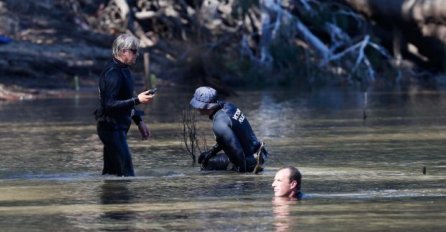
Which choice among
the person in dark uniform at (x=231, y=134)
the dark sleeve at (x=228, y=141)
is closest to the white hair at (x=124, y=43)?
the person in dark uniform at (x=231, y=134)

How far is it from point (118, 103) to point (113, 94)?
5.0 inches

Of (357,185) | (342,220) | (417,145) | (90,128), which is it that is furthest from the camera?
(90,128)

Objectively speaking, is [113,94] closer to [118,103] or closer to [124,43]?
[118,103]

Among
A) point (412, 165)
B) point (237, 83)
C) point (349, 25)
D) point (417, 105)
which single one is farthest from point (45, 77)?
point (412, 165)

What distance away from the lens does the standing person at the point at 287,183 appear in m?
13.4

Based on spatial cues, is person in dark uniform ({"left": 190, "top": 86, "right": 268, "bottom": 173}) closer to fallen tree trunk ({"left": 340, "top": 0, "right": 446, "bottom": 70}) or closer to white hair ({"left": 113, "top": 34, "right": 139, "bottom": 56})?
white hair ({"left": 113, "top": 34, "right": 139, "bottom": 56})

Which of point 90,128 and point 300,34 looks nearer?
point 90,128

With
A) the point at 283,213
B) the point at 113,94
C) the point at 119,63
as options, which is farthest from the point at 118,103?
the point at 283,213

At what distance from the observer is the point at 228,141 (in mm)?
16266

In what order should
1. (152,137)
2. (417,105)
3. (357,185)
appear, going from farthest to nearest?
(417,105) → (152,137) → (357,185)

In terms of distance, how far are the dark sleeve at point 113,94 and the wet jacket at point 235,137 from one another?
1115 mm

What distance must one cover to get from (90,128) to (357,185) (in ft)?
39.6

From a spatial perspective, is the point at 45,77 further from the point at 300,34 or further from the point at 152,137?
the point at 152,137

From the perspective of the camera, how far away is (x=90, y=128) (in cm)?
2647
